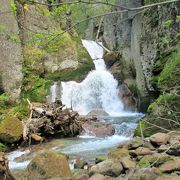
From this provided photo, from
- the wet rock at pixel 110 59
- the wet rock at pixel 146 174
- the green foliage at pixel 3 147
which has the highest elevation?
the wet rock at pixel 110 59

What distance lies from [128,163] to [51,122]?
5465mm

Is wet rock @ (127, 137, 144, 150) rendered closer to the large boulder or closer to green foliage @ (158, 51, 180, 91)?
the large boulder

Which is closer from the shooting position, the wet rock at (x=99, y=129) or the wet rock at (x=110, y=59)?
the wet rock at (x=99, y=129)

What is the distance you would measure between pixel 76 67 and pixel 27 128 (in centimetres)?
1007

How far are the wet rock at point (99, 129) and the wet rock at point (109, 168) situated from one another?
4.99 meters

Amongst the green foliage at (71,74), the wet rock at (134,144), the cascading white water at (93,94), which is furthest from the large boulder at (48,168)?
the green foliage at (71,74)

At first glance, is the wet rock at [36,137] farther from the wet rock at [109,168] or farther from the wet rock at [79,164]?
the wet rock at [109,168]

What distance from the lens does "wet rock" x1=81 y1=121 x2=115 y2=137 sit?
37.9 ft

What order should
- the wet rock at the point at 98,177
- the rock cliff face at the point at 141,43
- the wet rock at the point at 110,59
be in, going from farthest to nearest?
the wet rock at the point at 110,59 → the rock cliff face at the point at 141,43 → the wet rock at the point at 98,177

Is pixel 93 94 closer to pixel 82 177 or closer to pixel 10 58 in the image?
Answer: pixel 10 58

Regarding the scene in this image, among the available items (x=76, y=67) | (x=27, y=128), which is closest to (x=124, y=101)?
(x=76, y=67)

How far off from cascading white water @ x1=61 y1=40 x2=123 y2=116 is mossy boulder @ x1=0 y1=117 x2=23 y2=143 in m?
6.83

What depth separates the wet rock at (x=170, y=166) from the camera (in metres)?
5.79

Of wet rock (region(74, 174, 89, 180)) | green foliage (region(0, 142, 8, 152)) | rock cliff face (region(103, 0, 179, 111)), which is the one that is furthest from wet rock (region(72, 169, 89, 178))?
green foliage (region(0, 142, 8, 152))
